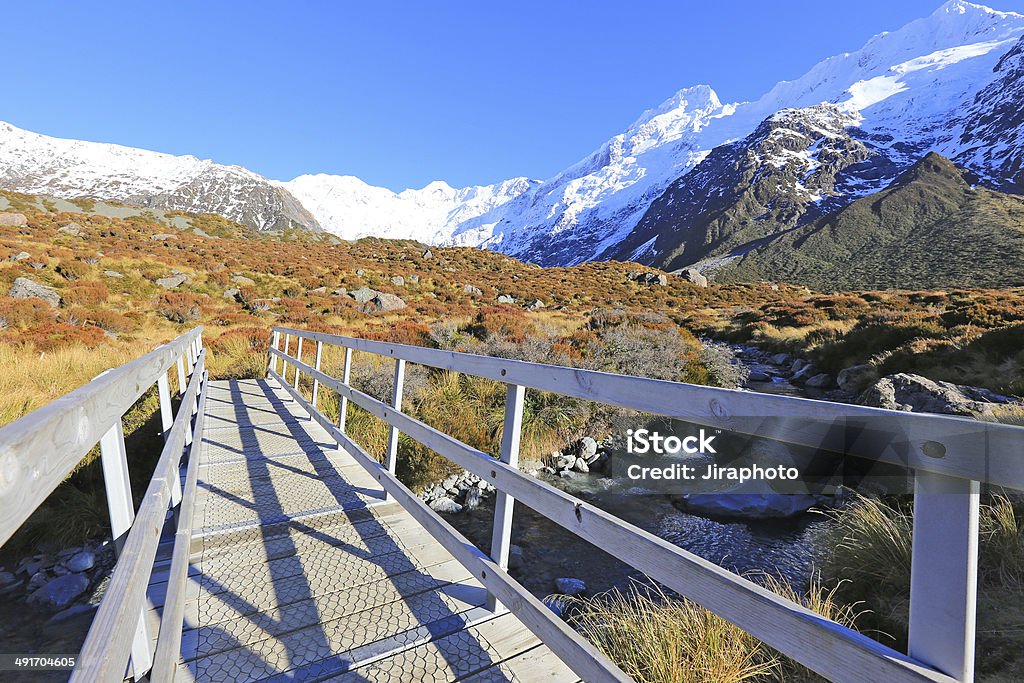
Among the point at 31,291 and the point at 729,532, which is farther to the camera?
the point at 31,291

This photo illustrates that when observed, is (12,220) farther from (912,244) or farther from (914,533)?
(912,244)

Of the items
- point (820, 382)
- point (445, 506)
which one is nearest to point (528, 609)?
point (445, 506)

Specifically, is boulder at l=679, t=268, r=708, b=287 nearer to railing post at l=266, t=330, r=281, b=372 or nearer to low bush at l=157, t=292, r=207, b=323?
low bush at l=157, t=292, r=207, b=323

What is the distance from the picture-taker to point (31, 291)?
14492 mm

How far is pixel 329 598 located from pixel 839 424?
2.49 metres

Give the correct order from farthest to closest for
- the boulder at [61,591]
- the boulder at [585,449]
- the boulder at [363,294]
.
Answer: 1. the boulder at [363,294]
2. the boulder at [585,449]
3. the boulder at [61,591]

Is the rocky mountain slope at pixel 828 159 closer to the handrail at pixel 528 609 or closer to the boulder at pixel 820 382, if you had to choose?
the boulder at pixel 820 382

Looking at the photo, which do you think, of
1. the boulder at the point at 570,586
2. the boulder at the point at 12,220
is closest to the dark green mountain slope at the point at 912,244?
the boulder at the point at 570,586

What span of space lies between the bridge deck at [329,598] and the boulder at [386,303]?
56.1 feet

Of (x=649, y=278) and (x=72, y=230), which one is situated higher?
(x=649, y=278)

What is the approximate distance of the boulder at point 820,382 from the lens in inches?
428

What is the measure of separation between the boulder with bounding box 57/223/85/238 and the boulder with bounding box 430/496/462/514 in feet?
117

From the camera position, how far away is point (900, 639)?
9.36ft

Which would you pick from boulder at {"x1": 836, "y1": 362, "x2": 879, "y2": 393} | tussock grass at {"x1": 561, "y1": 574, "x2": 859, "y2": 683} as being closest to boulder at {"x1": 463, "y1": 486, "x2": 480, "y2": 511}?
tussock grass at {"x1": 561, "y1": 574, "x2": 859, "y2": 683}
